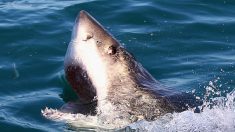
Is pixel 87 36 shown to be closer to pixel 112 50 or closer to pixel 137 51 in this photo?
pixel 112 50

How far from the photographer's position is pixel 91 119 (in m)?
5.42

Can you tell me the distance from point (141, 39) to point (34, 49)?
1.45 m

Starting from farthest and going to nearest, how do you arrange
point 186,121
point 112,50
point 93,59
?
point 112,50, point 93,59, point 186,121

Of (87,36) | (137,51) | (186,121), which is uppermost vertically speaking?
(137,51)

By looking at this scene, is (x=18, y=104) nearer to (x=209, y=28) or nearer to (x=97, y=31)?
(x=97, y=31)

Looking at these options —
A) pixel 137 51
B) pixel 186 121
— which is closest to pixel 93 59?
pixel 186 121

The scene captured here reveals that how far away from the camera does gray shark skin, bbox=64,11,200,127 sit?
5.38 meters

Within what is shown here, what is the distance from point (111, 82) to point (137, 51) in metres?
2.37

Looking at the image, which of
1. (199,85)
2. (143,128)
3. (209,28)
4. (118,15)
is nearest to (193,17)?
(209,28)

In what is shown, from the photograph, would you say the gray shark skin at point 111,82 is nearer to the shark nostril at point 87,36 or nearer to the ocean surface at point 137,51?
the shark nostril at point 87,36

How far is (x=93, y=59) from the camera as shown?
5.62 m

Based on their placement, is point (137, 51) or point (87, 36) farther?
point (137, 51)

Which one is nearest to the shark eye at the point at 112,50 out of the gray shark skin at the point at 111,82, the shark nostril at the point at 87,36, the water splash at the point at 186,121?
the gray shark skin at the point at 111,82

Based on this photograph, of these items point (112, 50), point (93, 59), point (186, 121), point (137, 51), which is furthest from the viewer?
point (137, 51)
